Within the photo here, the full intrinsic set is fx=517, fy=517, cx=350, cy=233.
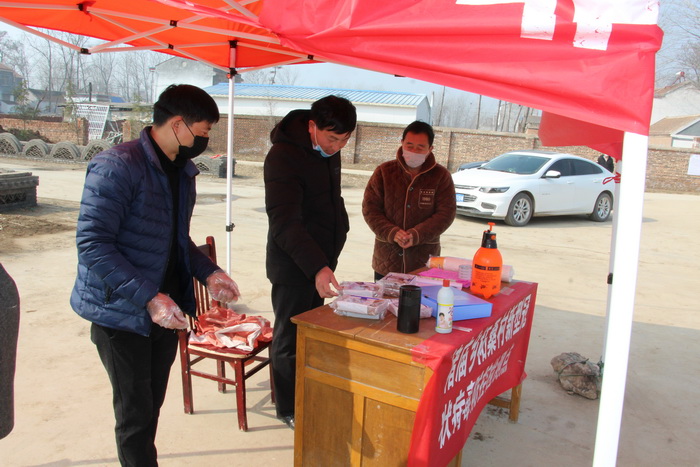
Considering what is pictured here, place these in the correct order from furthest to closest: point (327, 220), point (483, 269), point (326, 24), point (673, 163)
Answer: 1. point (673, 163)
2. point (327, 220)
3. point (483, 269)
4. point (326, 24)

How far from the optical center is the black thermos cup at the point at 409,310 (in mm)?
2166

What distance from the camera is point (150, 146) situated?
2066mm

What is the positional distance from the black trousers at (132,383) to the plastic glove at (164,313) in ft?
0.71

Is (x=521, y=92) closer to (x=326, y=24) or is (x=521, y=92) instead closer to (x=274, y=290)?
(x=326, y=24)

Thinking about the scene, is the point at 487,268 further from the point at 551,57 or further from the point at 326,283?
the point at 551,57

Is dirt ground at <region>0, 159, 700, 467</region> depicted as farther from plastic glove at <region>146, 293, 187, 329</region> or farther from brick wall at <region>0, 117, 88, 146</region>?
brick wall at <region>0, 117, 88, 146</region>

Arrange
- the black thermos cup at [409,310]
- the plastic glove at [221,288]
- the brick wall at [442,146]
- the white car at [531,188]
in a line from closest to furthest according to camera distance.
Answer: the black thermos cup at [409,310], the plastic glove at [221,288], the white car at [531,188], the brick wall at [442,146]

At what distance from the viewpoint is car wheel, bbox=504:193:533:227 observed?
34.8 ft

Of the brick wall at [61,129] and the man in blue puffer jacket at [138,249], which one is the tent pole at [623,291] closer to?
the man in blue puffer jacket at [138,249]

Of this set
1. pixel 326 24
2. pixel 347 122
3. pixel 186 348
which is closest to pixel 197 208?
pixel 186 348

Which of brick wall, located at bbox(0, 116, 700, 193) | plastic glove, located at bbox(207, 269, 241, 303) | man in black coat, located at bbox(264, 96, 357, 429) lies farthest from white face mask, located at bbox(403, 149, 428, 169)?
brick wall, located at bbox(0, 116, 700, 193)

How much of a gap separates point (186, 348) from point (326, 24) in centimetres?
210

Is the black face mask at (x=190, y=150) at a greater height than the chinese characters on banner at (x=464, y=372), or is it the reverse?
the black face mask at (x=190, y=150)

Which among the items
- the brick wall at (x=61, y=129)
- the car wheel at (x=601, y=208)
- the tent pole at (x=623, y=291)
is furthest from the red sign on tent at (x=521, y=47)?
the brick wall at (x=61, y=129)
